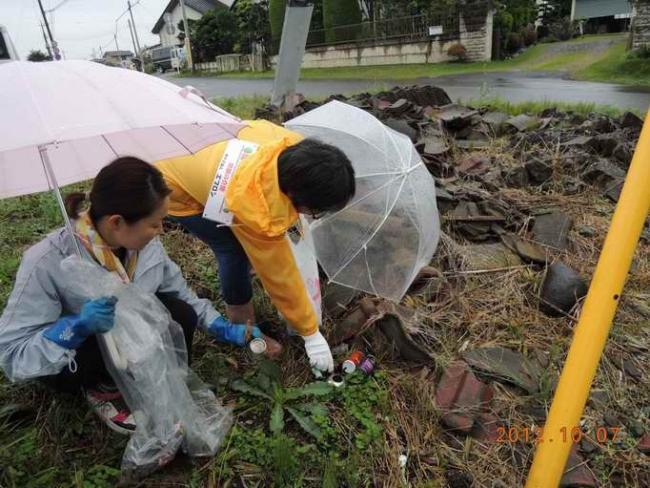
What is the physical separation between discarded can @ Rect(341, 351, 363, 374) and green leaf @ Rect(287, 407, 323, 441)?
31cm

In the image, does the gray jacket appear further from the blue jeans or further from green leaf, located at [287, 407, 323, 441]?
green leaf, located at [287, 407, 323, 441]

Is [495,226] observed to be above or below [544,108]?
below

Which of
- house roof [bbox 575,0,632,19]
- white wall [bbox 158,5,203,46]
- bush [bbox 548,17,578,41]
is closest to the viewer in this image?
bush [bbox 548,17,578,41]

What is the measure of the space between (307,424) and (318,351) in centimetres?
32

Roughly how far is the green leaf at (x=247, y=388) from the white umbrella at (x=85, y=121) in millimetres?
671

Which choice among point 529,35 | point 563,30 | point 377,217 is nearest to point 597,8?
point 563,30

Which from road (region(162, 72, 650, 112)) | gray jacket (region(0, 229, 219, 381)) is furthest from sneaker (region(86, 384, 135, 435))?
road (region(162, 72, 650, 112))

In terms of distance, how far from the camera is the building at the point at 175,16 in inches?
1821

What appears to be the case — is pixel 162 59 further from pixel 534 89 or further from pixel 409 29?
pixel 534 89

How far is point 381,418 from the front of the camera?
6.89 ft

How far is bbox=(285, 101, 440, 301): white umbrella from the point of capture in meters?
2.51

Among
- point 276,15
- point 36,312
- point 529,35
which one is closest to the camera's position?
point 36,312

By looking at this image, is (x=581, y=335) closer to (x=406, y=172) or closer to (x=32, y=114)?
(x=406, y=172)

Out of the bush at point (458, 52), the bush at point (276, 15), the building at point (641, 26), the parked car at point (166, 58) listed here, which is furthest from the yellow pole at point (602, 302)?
the parked car at point (166, 58)
